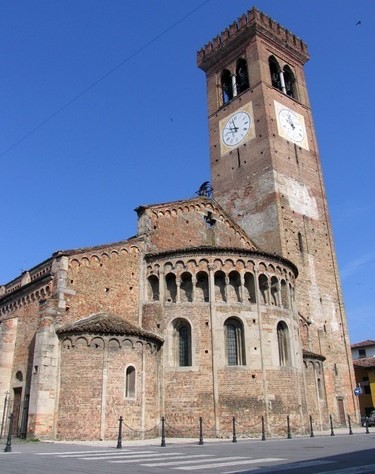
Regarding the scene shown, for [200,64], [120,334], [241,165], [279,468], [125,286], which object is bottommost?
[279,468]

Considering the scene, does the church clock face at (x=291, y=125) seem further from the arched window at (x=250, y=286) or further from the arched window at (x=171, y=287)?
the arched window at (x=171, y=287)

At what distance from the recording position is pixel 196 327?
23.6m

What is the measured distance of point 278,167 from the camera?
1420 inches

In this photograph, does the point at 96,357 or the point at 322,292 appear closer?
the point at 96,357

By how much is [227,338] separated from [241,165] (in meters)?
18.4

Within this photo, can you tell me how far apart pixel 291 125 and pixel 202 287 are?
68.4 feet

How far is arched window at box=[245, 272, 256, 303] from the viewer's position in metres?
24.9

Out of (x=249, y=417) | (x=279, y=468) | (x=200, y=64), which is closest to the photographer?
(x=279, y=468)

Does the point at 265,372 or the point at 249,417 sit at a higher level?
the point at 265,372

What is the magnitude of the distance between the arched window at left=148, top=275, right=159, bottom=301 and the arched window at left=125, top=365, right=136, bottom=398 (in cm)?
458

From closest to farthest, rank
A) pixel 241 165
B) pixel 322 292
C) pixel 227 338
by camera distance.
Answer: pixel 227 338 < pixel 322 292 < pixel 241 165

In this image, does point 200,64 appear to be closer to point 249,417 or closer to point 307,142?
point 307,142

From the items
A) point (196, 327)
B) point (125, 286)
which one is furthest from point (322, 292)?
point (125, 286)

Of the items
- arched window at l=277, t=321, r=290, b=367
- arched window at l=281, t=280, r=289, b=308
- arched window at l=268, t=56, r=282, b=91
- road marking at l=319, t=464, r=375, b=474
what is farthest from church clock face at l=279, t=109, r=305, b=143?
road marking at l=319, t=464, r=375, b=474
